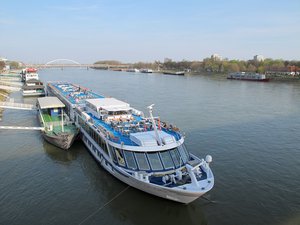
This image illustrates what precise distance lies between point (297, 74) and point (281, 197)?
12497 centimetres

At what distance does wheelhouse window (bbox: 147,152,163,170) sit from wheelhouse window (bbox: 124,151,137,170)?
1101mm

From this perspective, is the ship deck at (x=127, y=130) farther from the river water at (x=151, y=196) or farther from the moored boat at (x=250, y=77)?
the moored boat at (x=250, y=77)

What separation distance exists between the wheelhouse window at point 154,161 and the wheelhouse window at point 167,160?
0.32m

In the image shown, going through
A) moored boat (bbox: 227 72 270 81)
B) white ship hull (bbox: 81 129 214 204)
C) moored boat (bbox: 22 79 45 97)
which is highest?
moored boat (bbox: 227 72 270 81)


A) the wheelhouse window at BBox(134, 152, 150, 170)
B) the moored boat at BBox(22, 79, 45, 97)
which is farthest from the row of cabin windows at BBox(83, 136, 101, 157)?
the moored boat at BBox(22, 79, 45, 97)

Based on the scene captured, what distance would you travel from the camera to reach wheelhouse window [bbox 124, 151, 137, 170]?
1803 centimetres

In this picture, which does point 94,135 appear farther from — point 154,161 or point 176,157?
point 176,157

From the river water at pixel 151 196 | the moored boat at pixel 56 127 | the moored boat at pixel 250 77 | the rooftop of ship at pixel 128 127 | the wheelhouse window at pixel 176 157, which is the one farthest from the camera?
the moored boat at pixel 250 77

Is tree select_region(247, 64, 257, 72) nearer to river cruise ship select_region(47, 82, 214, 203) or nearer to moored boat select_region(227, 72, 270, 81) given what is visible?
moored boat select_region(227, 72, 270, 81)

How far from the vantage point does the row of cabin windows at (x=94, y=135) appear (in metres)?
21.4

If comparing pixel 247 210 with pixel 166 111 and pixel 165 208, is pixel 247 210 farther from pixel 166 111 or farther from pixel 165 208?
pixel 166 111

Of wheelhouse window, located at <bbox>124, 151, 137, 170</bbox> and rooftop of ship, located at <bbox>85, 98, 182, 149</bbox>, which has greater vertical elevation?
rooftop of ship, located at <bbox>85, 98, 182, 149</bbox>

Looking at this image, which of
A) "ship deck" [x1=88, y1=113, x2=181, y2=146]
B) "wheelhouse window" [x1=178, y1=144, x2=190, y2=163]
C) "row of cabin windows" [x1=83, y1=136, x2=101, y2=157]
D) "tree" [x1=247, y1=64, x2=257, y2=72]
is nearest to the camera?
"wheelhouse window" [x1=178, y1=144, x2=190, y2=163]

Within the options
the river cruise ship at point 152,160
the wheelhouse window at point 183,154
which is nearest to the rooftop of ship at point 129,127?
the river cruise ship at point 152,160
